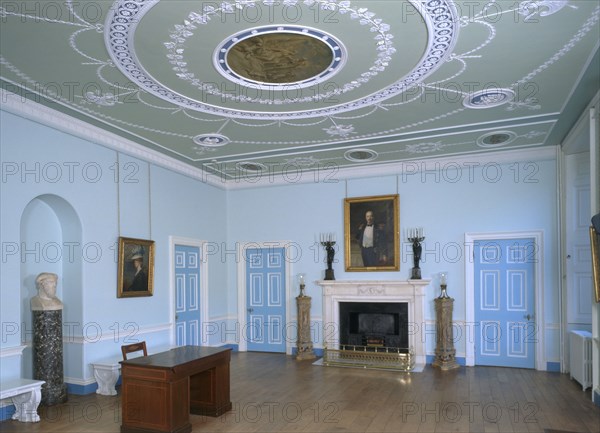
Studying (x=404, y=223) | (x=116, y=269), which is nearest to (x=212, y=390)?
(x=116, y=269)

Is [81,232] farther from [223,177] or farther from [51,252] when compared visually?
[223,177]

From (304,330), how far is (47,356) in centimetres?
483

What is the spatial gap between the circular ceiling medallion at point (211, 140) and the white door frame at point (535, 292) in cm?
468

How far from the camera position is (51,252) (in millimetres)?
7020

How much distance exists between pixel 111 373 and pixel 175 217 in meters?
3.17

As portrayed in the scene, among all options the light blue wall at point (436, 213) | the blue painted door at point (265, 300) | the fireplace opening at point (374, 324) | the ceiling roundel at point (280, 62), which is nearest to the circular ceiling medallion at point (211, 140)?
the ceiling roundel at point (280, 62)

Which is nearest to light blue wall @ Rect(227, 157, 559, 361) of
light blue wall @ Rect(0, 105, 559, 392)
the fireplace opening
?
light blue wall @ Rect(0, 105, 559, 392)

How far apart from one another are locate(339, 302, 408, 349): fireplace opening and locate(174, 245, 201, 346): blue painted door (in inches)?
114

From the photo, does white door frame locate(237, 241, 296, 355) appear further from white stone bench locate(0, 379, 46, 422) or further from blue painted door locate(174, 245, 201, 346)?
white stone bench locate(0, 379, 46, 422)

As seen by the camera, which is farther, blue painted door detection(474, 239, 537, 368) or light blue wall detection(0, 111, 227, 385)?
blue painted door detection(474, 239, 537, 368)

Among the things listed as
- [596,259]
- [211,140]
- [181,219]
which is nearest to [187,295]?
[181,219]

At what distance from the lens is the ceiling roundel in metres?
4.04

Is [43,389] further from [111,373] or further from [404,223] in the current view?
[404,223]

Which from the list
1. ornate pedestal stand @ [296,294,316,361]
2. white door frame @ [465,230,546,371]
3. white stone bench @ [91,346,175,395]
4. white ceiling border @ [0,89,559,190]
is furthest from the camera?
ornate pedestal stand @ [296,294,316,361]
